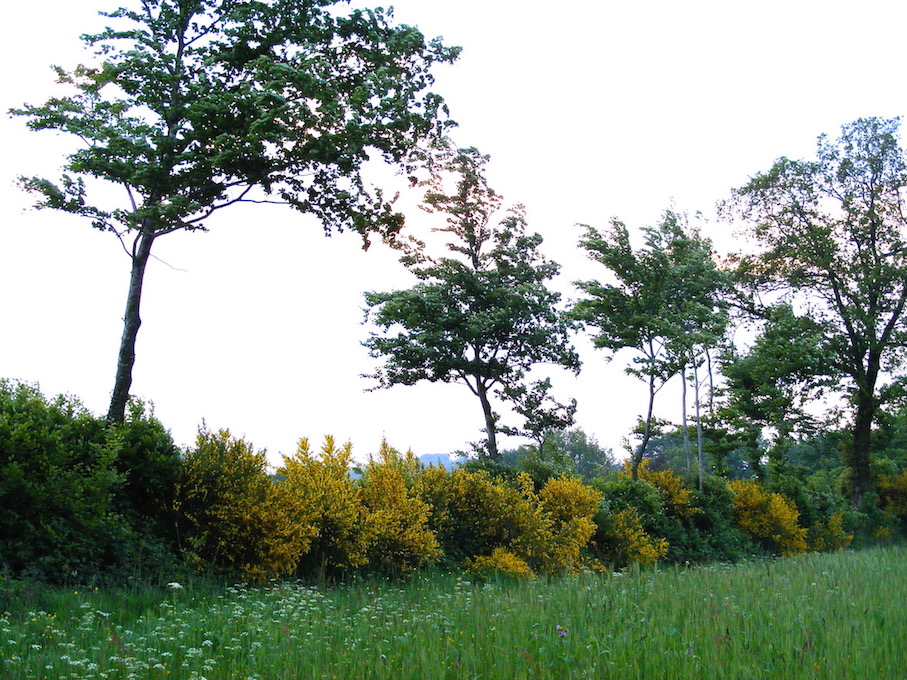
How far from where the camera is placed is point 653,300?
23.8 meters

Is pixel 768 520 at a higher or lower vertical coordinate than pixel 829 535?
higher

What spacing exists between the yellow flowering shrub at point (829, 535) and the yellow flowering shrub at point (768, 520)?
2.02m

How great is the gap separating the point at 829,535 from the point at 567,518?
51.9ft

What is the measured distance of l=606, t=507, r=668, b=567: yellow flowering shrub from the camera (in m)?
15.6

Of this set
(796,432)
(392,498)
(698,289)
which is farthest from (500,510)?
(796,432)

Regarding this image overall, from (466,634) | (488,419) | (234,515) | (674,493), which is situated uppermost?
(488,419)

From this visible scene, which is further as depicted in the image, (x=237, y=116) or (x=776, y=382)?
(x=776, y=382)

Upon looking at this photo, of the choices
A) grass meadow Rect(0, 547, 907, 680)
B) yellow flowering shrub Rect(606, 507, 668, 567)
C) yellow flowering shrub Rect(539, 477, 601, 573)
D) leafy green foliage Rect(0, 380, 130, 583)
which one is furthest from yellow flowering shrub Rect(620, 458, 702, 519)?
leafy green foliage Rect(0, 380, 130, 583)

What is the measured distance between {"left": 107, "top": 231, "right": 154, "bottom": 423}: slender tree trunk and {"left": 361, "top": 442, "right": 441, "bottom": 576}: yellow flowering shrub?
4.32 m

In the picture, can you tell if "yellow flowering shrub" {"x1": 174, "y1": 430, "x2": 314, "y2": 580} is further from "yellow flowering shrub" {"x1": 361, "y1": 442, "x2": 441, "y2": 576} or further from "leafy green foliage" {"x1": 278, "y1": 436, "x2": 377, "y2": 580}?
"yellow flowering shrub" {"x1": 361, "y1": 442, "x2": 441, "y2": 576}

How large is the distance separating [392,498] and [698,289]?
16819mm

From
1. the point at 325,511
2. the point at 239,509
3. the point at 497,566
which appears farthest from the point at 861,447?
the point at 239,509

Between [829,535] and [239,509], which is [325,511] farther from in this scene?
[829,535]

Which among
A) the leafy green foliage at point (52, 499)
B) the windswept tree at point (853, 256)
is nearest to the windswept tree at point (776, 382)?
the windswept tree at point (853, 256)
